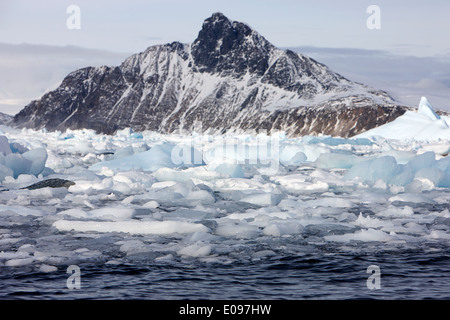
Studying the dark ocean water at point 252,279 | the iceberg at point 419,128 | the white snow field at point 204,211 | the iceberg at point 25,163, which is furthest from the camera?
the iceberg at point 419,128

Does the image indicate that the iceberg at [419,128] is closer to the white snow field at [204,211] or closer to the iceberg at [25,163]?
the white snow field at [204,211]

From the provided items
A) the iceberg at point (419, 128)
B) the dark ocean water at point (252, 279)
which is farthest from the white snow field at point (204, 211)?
the iceberg at point (419, 128)

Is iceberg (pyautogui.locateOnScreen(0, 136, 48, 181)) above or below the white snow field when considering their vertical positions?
above

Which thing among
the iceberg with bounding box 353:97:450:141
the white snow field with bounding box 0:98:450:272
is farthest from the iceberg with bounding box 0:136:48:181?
the iceberg with bounding box 353:97:450:141

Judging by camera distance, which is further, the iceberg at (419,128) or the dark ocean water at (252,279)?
the iceberg at (419,128)

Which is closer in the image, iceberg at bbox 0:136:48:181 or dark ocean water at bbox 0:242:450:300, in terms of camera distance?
dark ocean water at bbox 0:242:450:300

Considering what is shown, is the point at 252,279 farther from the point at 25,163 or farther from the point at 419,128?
the point at 419,128

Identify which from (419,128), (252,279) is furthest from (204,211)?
(419,128)

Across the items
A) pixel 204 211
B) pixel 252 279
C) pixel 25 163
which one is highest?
pixel 25 163

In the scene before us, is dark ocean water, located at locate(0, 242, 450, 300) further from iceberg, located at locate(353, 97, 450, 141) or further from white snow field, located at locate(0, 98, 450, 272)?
iceberg, located at locate(353, 97, 450, 141)
